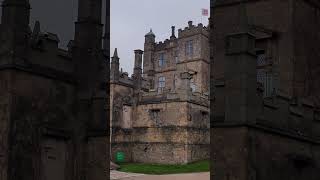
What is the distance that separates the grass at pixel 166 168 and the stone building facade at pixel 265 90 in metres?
25.7

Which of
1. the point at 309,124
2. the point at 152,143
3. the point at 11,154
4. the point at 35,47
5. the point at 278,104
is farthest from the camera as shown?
the point at 152,143

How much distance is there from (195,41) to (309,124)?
54.9m

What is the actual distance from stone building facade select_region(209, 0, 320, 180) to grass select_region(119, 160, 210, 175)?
25681mm

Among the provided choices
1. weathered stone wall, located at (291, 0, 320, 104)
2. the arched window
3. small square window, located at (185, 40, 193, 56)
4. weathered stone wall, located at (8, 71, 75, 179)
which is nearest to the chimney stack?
small square window, located at (185, 40, 193, 56)

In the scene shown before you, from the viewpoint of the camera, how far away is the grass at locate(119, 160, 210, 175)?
46.3m

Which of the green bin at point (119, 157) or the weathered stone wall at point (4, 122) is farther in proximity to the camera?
the green bin at point (119, 157)

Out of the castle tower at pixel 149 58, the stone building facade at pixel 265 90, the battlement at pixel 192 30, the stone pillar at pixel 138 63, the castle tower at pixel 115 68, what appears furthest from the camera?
the castle tower at pixel 149 58

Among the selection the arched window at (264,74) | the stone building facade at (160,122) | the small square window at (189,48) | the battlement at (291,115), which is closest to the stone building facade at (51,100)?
the battlement at (291,115)

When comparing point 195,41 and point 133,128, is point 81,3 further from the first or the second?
point 195,41

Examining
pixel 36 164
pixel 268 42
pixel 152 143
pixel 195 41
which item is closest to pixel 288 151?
pixel 268 42

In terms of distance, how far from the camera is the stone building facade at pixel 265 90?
16359 millimetres

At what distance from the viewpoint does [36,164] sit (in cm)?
1598

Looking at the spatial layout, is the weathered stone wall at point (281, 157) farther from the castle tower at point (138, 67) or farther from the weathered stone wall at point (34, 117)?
the castle tower at point (138, 67)

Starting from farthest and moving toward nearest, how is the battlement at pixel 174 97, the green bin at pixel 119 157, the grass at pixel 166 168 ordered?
the green bin at pixel 119 157
the battlement at pixel 174 97
the grass at pixel 166 168
